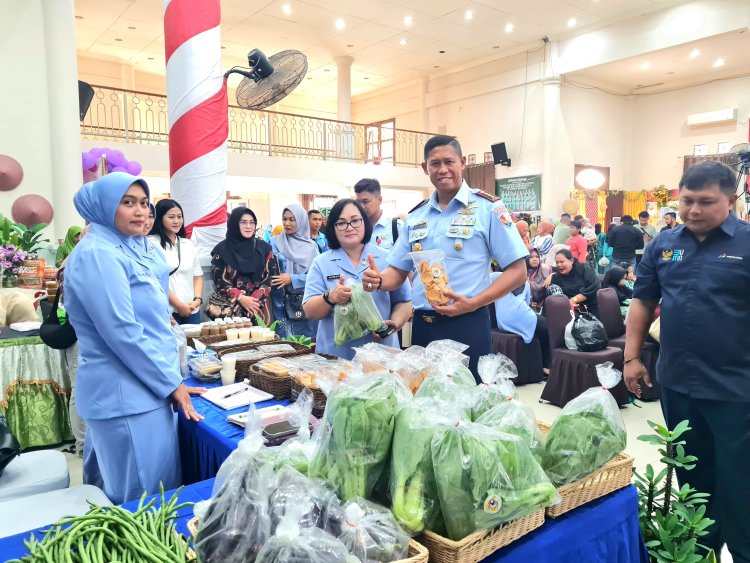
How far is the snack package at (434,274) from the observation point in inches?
83.3

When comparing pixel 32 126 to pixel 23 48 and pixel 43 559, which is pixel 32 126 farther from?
pixel 43 559

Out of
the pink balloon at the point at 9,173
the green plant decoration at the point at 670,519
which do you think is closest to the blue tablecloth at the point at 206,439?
the green plant decoration at the point at 670,519

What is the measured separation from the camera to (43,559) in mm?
873

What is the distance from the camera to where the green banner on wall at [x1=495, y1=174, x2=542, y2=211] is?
11914 millimetres

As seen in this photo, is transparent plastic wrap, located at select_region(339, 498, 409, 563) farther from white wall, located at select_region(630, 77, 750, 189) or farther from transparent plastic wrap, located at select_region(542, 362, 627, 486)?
white wall, located at select_region(630, 77, 750, 189)

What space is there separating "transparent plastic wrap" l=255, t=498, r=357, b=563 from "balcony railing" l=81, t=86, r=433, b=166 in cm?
1121

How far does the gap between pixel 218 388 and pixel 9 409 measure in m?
2.07

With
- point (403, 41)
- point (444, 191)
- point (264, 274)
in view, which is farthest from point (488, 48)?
point (444, 191)

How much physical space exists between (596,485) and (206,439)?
1201 mm

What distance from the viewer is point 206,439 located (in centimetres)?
176

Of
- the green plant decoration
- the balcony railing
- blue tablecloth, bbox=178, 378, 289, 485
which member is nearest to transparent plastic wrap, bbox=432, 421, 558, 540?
the green plant decoration

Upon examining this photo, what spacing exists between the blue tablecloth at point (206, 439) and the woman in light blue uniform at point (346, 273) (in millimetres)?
640

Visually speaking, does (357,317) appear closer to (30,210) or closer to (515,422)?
(515,422)

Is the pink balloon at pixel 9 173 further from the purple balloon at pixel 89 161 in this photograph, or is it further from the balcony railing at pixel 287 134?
the balcony railing at pixel 287 134
